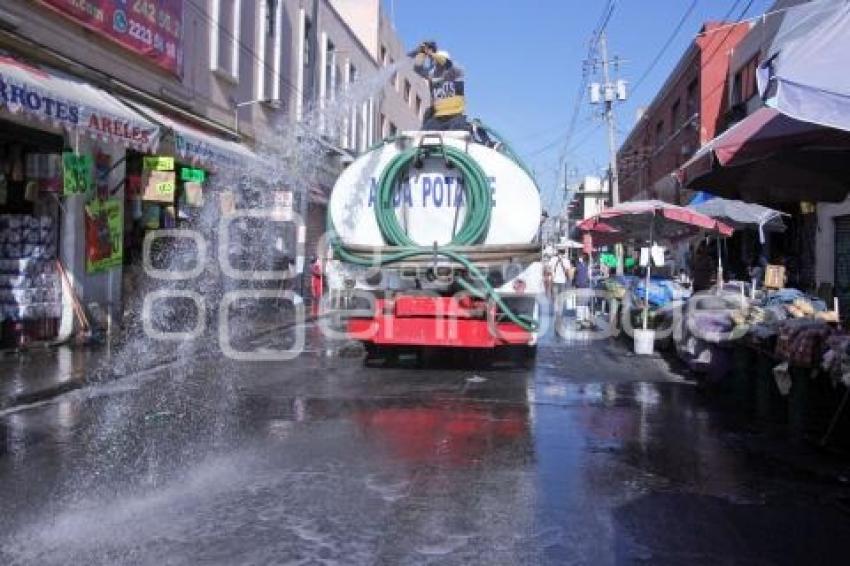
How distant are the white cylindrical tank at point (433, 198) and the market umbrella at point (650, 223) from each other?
4.06 meters

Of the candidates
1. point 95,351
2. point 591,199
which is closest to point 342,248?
point 95,351

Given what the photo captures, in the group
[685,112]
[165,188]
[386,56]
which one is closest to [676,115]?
[685,112]

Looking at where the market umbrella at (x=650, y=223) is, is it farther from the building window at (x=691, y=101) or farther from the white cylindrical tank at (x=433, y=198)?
the building window at (x=691, y=101)

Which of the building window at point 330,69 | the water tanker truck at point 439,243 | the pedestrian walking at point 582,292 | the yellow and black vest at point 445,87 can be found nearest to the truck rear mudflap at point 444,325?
the water tanker truck at point 439,243

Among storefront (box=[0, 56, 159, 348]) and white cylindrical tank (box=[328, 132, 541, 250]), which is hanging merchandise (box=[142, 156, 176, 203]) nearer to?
storefront (box=[0, 56, 159, 348])

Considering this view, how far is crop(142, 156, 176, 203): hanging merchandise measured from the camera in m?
14.1

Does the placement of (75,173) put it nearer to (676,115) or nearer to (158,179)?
(158,179)

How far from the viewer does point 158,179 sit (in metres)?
14.2

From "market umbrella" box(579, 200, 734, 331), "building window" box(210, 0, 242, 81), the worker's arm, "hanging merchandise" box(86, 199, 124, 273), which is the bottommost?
"hanging merchandise" box(86, 199, 124, 273)

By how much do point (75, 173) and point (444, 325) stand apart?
5747 mm

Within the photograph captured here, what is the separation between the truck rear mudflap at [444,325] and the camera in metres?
10.0

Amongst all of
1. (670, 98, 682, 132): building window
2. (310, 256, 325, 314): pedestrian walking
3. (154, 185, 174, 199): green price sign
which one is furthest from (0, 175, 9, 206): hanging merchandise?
(670, 98, 682, 132): building window

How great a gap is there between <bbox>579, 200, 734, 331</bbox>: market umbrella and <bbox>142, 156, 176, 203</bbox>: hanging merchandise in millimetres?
7327

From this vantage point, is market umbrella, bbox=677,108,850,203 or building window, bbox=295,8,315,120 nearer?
market umbrella, bbox=677,108,850,203
